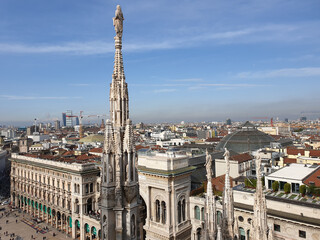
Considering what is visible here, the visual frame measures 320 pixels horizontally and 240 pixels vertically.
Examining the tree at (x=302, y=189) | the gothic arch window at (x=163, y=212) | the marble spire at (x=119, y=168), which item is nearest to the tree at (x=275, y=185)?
the tree at (x=302, y=189)

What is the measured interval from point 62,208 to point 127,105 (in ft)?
151

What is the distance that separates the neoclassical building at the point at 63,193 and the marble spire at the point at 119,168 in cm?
3472

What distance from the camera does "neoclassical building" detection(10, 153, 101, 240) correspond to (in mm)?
44000

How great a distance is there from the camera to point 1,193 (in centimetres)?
7994

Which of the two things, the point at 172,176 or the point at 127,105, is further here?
the point at 172,176

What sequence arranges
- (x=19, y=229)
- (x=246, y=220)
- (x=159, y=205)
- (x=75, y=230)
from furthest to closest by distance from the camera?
(x=19, y=229) < (x=75, y=230) < (x=159, y=205) < (x=246, y=220)

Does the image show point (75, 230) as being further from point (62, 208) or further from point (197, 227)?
point (197, 227)

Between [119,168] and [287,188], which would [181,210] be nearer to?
[287,188]

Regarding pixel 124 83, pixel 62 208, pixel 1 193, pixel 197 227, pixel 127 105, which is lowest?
pixel 1 193

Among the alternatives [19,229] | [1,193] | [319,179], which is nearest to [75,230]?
[19,229]

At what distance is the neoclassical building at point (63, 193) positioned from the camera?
4400 cm

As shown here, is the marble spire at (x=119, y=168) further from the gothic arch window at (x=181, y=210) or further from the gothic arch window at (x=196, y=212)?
the gothic arch window at (x=196, y=212)

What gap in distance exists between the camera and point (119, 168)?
31.6 ft

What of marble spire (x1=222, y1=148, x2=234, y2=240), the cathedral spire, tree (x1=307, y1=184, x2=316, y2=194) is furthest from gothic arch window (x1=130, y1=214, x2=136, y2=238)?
tree (x1=307, y1=184, x2=316, y2=194)
